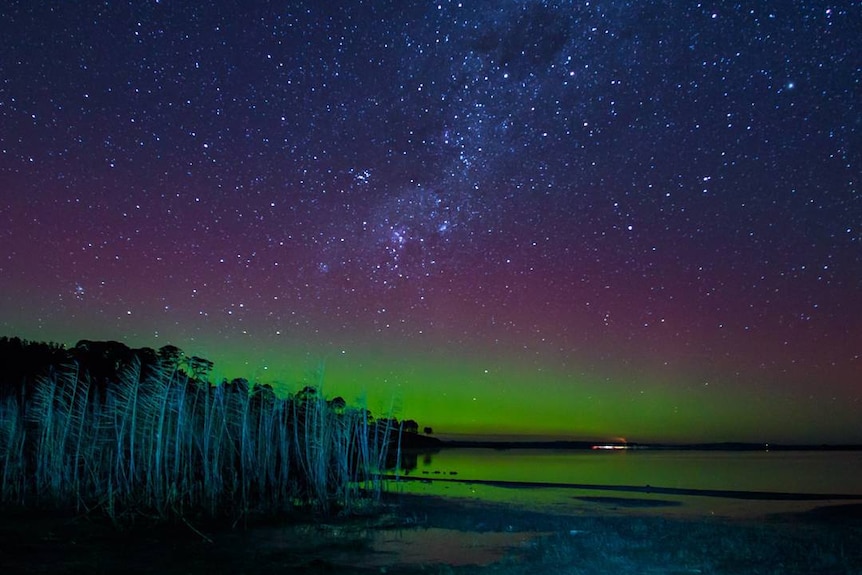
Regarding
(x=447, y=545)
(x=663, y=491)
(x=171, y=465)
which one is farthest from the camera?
(x=663, y=491)

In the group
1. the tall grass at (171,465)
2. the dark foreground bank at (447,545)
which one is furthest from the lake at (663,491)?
the tall grass at (171,465)

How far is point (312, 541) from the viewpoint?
15852 millimetres

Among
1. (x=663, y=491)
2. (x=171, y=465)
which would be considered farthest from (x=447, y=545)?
(x=663, y=491)

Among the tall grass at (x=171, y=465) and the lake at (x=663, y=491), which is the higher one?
the tall grass at (x=171, y=465)

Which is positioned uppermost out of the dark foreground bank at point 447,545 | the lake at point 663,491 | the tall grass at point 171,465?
the tall grass at point 171,465

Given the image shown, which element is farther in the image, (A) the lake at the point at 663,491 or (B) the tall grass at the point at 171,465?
(A) the lake at the point at 663,491

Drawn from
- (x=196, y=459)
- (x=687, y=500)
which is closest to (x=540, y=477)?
(x=687, y=500)

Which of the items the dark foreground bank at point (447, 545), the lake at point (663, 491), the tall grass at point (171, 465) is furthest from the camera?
the lake at point (663, 491)

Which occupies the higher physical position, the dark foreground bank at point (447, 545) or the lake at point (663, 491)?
the dark foreground bank at point (447, 545)

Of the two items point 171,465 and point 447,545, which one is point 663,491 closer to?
point 447,545

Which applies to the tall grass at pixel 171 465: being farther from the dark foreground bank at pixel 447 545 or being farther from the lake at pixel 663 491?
the lake at pixel 663 491

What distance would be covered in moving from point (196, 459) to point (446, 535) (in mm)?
13043

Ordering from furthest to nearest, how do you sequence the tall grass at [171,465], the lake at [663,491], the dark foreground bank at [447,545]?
the lake at [663,491], the tall grass at [171,465], the dark foreground bank at [447,545]

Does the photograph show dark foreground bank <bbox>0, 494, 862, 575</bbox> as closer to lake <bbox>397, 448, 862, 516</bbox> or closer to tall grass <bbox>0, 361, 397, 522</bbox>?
tall grass <bbox>0, 361, 397, 522</bbox>
